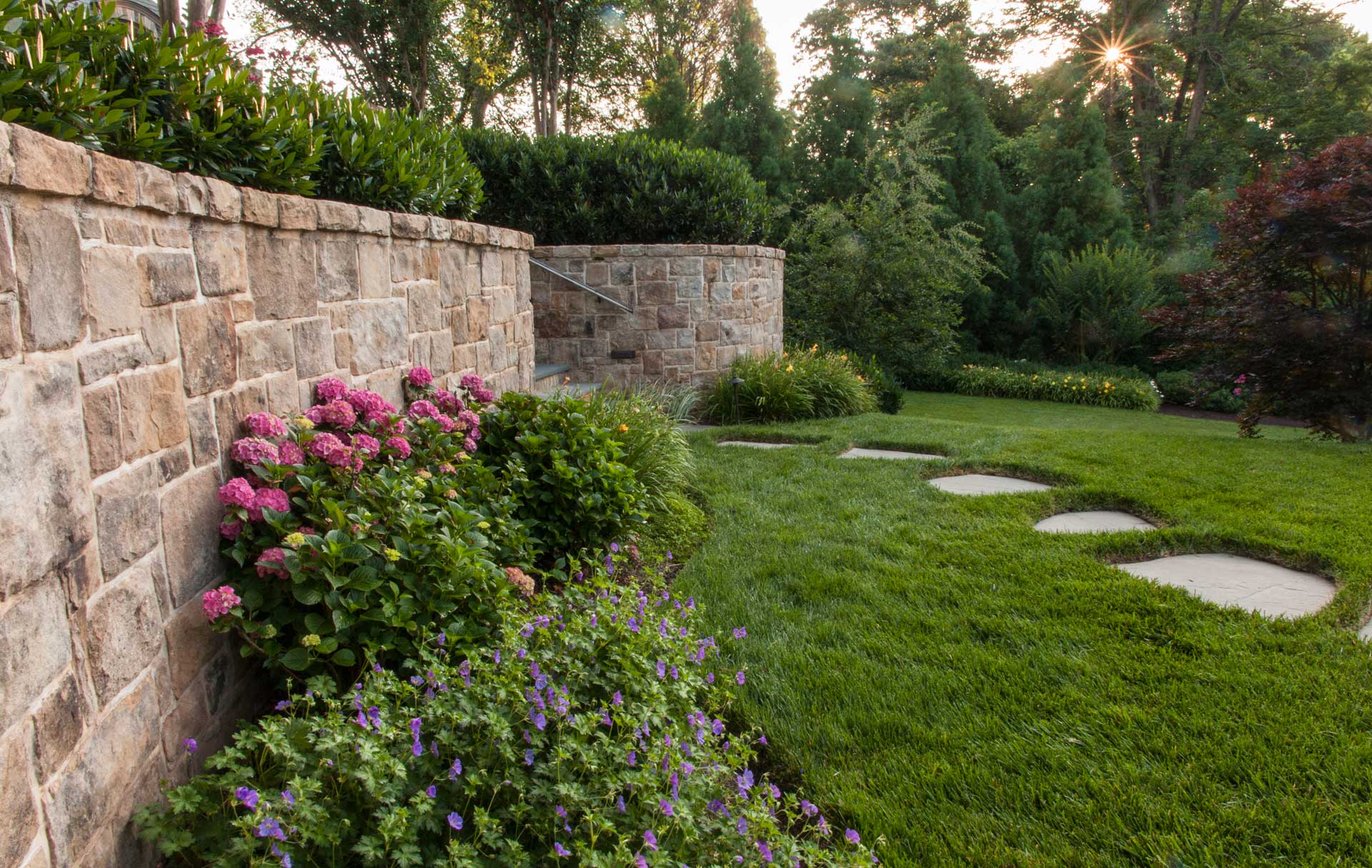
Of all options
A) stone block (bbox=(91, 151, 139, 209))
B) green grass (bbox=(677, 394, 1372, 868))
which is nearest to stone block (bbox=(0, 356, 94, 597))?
stone block (bbox=(91, 151, 139, 209))

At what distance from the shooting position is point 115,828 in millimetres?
1518

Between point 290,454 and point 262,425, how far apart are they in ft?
0.34

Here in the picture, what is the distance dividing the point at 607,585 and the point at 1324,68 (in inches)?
883

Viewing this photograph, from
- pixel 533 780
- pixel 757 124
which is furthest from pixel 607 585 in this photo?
pixel 757 124

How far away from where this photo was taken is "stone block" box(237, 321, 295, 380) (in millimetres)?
2248

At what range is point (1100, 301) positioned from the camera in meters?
13.5

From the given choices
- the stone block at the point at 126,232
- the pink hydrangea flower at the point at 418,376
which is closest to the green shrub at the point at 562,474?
the pink hydrangea flower at the point at 418,376

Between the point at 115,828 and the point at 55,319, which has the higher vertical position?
the point at 55,319

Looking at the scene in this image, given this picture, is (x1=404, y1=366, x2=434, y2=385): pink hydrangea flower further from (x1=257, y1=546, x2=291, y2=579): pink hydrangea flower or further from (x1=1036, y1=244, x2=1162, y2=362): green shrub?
(x1=1036, y1=244, x2=1162, y2=362): green shrub

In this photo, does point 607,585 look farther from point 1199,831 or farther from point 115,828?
point 1199,831

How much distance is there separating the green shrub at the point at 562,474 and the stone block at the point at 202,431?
1.11m

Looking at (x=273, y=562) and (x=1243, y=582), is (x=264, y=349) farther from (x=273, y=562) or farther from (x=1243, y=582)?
(x=1243, y=582)

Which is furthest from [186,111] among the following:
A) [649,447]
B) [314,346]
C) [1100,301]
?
[1100,301]

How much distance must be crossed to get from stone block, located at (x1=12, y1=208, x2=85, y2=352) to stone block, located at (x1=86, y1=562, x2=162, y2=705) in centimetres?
45
